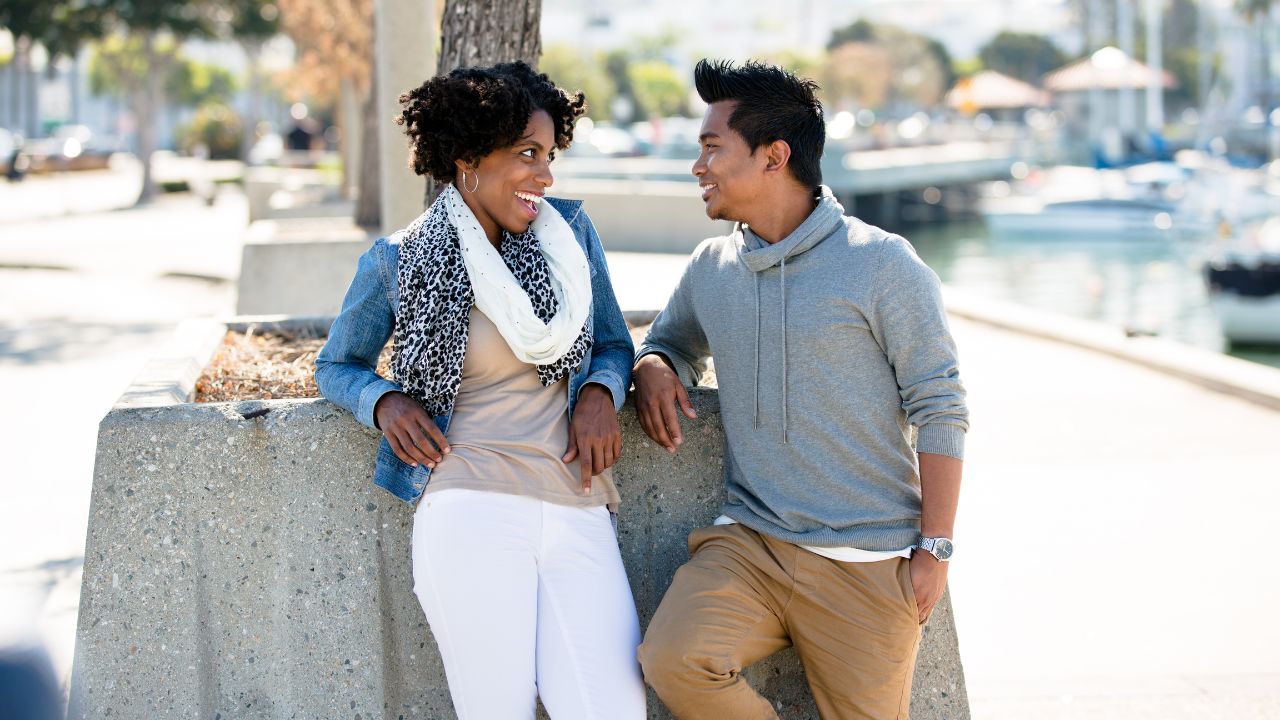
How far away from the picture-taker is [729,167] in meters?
3.34

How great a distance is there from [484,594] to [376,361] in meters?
0.70

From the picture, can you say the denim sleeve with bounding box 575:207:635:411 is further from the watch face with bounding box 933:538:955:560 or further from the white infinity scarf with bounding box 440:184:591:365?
the watch face with bounding box 933:538:955:560

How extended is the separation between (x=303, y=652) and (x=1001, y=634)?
2628 millimetres

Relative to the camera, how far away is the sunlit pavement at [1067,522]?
14.7 feet

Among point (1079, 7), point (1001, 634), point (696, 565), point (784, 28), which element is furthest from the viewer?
point (784, 28)

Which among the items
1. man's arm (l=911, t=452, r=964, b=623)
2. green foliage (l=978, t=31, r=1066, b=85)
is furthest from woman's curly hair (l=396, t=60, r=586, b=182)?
green foliage (l=978, t=31, r=1066, b=85)

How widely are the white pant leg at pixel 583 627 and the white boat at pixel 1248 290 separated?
1912cm

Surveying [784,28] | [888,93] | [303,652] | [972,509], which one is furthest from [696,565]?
[784,28]

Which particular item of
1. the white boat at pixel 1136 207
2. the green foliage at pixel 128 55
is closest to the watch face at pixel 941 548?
the green foliage at pixel 128 55

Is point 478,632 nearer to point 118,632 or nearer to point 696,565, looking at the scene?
point 696,565

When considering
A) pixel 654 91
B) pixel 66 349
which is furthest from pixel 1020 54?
pixel 66 349

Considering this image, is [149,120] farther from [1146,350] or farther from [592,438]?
[592,438]

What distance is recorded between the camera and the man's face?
3.33m

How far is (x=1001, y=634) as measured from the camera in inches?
194
